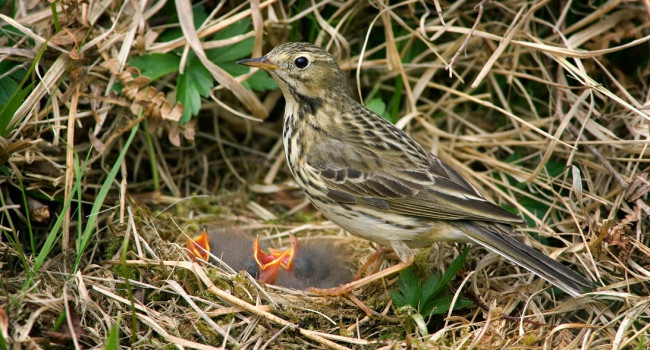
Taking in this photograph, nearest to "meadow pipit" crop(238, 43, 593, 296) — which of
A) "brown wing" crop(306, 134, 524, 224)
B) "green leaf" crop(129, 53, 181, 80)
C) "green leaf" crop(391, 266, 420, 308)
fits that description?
"brown wing" crop(306, 134, 524, 224)

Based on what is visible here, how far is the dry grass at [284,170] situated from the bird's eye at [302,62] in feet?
2.17

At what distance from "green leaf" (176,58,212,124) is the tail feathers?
214 centimetres

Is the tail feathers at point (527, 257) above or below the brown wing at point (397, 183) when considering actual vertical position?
below

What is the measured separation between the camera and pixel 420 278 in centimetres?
466

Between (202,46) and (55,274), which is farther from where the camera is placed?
(202,46)

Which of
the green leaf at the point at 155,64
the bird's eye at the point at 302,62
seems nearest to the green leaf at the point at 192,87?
the green leaf at the point at 155,64

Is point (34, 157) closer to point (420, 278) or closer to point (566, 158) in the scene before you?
point (420, 278)

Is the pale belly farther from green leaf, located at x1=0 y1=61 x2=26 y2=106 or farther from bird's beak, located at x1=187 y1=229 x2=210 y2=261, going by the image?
green leaf, located at x1=0 y1=61 x2=26 y2=106

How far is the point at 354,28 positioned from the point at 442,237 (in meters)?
2.31

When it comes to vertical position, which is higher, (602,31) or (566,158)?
(602,31)

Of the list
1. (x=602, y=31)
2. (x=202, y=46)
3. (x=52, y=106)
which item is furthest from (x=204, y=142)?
(x=602, y=31)

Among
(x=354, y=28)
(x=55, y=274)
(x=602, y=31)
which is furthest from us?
(x=354, y=28)

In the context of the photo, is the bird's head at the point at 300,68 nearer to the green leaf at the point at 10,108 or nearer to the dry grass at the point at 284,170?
the dry grass at the point at 284,170

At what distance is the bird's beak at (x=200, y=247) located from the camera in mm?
4473
